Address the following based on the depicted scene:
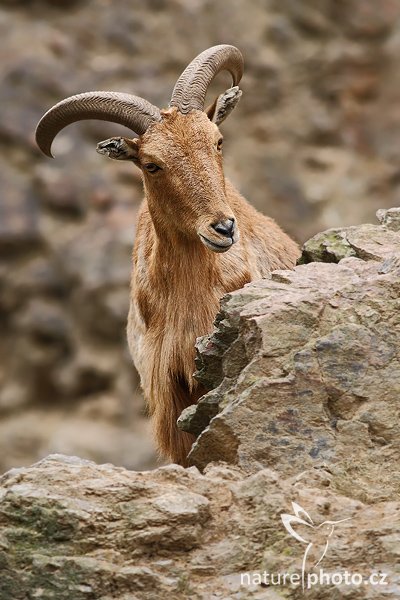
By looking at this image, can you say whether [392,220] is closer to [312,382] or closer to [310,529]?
[312,382]

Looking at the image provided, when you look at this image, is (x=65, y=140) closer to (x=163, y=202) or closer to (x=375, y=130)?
(x=375, y=130)

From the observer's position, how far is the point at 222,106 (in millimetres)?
9609

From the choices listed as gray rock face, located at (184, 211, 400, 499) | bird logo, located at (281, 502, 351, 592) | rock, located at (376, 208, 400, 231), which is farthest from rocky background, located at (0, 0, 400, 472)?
bird logo, located at (281, 502, 351, 592)

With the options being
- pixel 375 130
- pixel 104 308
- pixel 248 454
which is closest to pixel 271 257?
pixel 248 454

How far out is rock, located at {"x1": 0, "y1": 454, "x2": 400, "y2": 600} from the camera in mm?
5164

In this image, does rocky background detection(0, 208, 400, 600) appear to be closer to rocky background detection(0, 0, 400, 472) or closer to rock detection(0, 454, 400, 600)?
rock detection(0, 454, 400, 600)

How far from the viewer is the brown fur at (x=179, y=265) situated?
345 inches

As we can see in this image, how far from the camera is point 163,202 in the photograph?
9078 millimetres

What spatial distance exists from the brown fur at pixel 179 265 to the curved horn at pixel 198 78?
12 centimetres

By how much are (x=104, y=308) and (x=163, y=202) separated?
877 centimetres

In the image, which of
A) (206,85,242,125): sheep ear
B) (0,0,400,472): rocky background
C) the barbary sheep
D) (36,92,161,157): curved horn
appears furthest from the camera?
(0,0,400,472): rocky background

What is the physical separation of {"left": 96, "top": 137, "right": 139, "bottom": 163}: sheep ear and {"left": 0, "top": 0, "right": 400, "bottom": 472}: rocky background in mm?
8167

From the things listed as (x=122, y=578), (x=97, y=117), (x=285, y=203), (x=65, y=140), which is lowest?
(x=122, y=578)

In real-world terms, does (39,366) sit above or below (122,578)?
above
